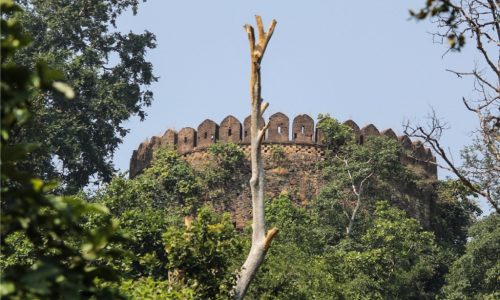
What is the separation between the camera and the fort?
1458 inches

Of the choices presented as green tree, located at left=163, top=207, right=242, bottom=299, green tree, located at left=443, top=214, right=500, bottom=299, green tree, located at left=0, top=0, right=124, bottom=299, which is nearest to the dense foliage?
green tree, located at left=443, top=214, right=500, bottom=299

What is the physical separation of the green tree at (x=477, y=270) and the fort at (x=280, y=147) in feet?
11.9

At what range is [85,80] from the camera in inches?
1496

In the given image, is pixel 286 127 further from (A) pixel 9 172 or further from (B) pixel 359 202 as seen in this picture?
(A) pixel 9 172

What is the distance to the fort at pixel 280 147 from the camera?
3703cm

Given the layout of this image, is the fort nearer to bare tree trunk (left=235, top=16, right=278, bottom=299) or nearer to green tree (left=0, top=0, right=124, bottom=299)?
bare tree trunk (left=235, top=16, right=278, bottom=299)

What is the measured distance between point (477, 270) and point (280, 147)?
6519 mm

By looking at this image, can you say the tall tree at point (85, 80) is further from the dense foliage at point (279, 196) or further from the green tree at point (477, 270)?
the green tree at point (477, 270)

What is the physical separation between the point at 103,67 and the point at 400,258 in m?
10.4

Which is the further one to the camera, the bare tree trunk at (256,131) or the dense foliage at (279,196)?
the dense foliage at (279,196)

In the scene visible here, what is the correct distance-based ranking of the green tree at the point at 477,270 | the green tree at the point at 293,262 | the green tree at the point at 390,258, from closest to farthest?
the green tree at the point at 293,262 → the green tree at the point at 390,258 → the green tree at the point at 477,270

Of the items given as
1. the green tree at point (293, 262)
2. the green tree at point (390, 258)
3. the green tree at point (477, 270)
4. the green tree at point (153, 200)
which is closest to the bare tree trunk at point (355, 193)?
the green tree at point (390, 258)

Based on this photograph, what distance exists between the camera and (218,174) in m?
36.8

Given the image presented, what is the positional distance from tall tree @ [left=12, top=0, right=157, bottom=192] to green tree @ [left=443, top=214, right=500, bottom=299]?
9412 mm
